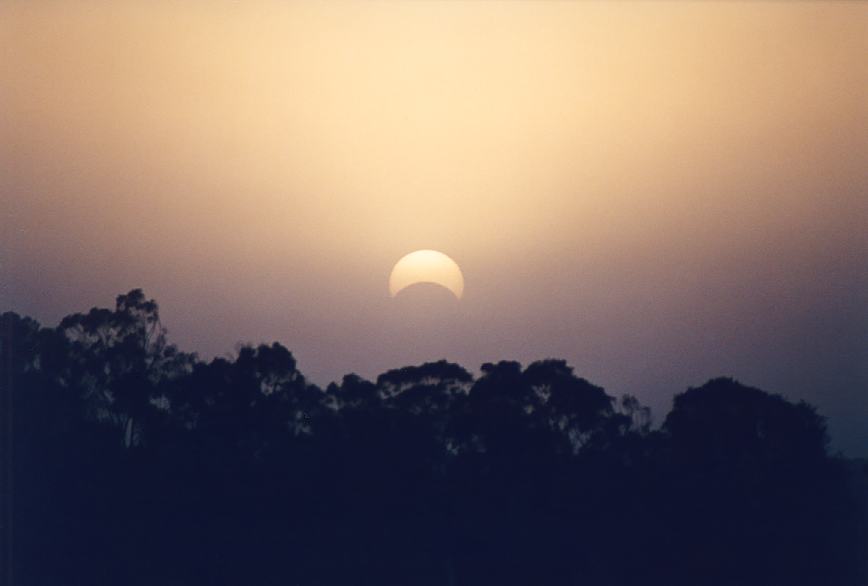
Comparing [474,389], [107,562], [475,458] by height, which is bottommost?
[107,562]

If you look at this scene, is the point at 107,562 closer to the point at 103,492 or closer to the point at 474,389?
the point at 103,492

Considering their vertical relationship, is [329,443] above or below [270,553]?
above

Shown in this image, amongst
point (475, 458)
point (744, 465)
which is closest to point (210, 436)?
point (475, 458)

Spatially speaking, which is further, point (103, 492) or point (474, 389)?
point (474, 389)

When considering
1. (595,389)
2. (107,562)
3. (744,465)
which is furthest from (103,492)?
(744,465)

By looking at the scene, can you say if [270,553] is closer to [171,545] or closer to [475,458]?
[171,545]

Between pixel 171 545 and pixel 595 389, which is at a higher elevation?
pixel 595 389
